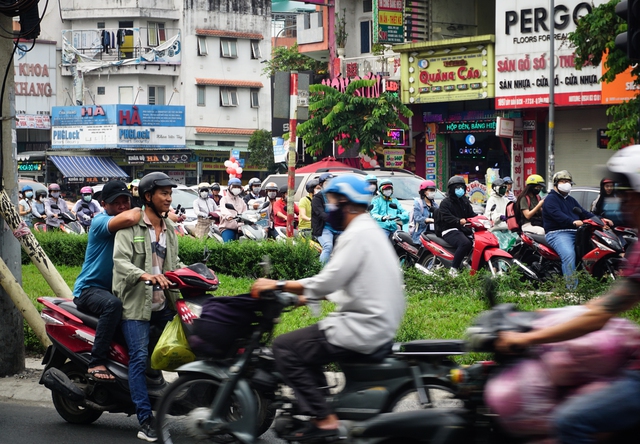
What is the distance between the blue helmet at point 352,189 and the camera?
497 cm

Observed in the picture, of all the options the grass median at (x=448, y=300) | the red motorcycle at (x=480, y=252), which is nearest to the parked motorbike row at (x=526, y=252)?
the red motorcycle at (x=480, y=252)

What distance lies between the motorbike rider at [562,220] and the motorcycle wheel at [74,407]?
677 cm

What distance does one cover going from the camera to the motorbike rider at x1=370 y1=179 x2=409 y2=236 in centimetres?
1505

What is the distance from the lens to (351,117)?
1168 inches

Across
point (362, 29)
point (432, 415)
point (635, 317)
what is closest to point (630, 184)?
point (432, 415)

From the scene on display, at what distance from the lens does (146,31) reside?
56188 millimetres

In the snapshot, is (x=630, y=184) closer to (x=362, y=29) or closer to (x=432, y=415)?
(x=432, y=415)

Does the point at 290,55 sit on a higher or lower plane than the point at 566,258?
higher

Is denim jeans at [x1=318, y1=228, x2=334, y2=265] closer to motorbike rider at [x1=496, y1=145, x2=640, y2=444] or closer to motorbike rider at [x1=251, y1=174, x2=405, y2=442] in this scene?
motorbike rider at [x1=251, y1=174, x2=405, y2=442]

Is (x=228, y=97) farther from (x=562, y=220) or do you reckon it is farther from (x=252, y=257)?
(x=562, y=220)

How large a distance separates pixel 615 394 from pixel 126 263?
351 centimetres

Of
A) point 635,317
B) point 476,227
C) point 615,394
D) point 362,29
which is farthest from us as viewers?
point 362,29

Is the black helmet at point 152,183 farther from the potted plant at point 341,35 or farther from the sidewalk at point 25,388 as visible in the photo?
the potted plant at point 341,35

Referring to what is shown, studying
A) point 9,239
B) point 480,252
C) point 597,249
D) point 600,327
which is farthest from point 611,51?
point 600,327
